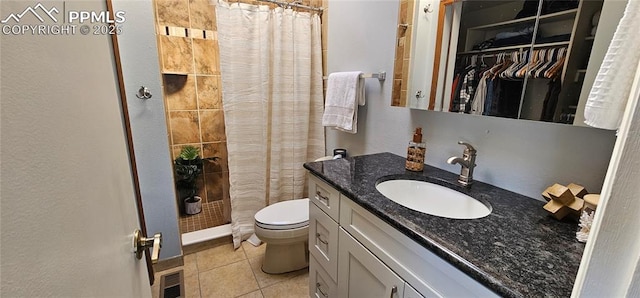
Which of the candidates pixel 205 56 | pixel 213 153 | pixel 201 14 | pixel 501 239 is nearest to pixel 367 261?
pixel 501 239

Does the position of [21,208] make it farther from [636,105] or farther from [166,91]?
[166,91]

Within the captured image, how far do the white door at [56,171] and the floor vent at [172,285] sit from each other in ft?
4.40

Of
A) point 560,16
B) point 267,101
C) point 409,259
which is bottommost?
point 409,259

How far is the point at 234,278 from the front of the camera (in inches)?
73.3

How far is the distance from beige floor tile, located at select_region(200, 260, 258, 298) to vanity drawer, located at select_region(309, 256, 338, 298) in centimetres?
44

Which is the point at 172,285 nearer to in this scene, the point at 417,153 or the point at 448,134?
the point at 417,153

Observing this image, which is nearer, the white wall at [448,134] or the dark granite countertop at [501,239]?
the dark granite countertop at [501,239]

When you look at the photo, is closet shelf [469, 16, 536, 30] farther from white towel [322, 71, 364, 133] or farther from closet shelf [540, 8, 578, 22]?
white towel [322, 71, 364, 133]

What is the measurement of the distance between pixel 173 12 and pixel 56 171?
2.53 m

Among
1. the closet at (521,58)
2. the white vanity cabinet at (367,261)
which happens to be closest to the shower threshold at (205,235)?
the white vanity cabinet at (367,261)

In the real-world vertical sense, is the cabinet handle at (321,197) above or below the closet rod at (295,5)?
below

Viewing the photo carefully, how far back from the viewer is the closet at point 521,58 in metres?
0.87

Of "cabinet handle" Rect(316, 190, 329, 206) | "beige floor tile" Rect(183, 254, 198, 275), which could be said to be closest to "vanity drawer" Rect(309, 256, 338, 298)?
"cabinet handle" Rect(316, 190, 329, 206)
